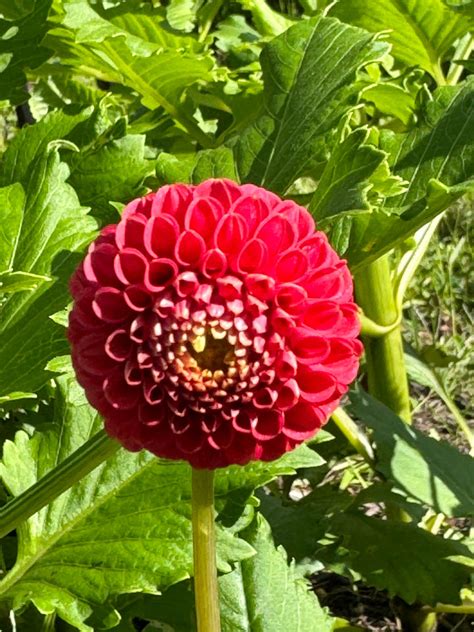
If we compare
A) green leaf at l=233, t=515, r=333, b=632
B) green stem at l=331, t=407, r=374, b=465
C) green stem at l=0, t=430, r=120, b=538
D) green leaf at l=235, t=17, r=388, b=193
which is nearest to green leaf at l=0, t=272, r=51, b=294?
green stem at l=0, t=430, r=120, b=538

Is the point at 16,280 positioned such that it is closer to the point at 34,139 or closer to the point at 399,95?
the point at 34,139

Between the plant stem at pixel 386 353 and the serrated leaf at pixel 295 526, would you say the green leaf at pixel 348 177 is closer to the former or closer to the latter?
the plant stem at pixel 386 353

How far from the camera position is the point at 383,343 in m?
1.39

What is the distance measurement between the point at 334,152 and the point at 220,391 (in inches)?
10.7

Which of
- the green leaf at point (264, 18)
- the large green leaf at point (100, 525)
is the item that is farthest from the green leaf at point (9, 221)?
the green leaf at point (264, 18)

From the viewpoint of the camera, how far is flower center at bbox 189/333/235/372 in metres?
0.59

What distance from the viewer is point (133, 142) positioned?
1.09 metres

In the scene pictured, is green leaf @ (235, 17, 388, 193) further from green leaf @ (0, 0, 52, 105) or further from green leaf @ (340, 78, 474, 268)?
green leaf @ (0, 0, 52, 105)

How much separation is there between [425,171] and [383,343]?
51 cm

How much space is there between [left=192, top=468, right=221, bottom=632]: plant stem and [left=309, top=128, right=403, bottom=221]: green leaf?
215 millimetres

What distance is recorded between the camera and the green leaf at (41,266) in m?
0.94

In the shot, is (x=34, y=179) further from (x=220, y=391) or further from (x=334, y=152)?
(x=220, y=391)

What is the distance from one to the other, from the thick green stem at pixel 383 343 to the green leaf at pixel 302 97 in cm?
38

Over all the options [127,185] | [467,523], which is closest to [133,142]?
[127,185]
